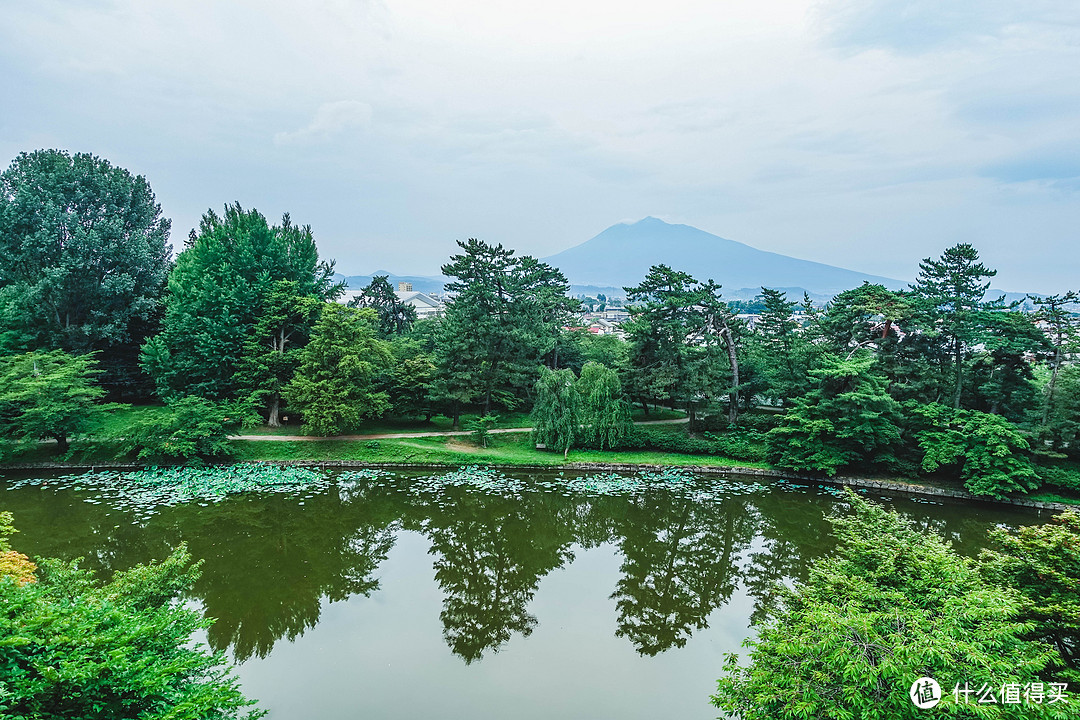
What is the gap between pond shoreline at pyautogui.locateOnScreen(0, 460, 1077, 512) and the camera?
18344 mm

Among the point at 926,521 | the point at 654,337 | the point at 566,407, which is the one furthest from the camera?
the point at 654,337

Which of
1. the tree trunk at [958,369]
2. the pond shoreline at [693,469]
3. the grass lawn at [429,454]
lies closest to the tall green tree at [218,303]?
the grass lawn at [429,454]

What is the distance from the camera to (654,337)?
2380cm

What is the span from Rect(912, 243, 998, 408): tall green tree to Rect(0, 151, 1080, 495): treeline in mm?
74

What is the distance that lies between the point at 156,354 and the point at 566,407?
17.3 m

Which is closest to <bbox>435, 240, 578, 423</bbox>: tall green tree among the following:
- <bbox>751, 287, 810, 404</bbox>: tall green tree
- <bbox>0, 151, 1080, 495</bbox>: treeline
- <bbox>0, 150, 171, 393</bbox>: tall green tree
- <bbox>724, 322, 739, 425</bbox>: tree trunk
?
<bbox>0, 151, 1080, 495</bbox>: treeline

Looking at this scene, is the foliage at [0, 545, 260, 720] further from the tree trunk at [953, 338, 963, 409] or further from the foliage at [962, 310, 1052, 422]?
the tree trunk at [953, 338, 963, 409]

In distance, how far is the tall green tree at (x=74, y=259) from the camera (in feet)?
76.5

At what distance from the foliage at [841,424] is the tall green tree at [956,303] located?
284cm

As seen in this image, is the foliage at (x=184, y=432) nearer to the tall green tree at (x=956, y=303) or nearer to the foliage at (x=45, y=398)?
the foliage at (x=45, y=398)

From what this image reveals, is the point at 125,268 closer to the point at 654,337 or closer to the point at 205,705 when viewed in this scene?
the point at 654,337

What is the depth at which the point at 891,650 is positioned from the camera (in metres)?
5.39

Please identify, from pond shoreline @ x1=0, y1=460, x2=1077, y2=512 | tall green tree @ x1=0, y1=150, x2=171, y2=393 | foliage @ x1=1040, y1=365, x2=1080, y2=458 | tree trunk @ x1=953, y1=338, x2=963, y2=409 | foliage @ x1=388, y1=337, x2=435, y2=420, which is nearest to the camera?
foliage @ x1=1040, y1=365, x2=1080, y2=458

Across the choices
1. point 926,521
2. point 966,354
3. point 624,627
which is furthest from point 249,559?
point 966,354
